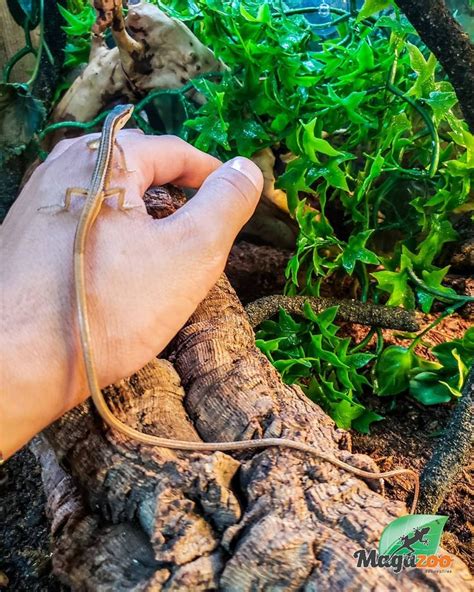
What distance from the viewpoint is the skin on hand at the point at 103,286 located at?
1.03 m

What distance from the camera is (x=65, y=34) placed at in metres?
2.50

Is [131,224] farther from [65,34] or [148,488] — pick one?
[65,34]

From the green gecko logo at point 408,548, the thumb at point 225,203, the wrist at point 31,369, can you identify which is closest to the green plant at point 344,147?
the thumb at point 225,203

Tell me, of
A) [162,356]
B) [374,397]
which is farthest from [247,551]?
[374,397]

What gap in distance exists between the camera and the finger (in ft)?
4.72

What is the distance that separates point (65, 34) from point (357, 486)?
242 cm

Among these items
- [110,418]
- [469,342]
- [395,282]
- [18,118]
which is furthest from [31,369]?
[18,118]

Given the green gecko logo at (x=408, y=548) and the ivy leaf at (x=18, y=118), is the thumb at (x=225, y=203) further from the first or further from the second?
the ivy leaf at (x=18, y=118)

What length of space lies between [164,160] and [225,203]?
335 millimetres

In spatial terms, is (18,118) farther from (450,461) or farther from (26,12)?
(450,461)

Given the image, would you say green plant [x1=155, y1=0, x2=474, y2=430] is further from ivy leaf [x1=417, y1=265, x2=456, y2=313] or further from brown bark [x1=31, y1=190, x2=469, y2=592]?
brown bark [x1=31, y1=190, x2=469, y2=592]

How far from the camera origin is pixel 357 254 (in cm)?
177

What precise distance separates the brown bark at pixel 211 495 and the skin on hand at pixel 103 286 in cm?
12

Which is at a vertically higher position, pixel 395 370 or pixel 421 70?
pixel 421 70
